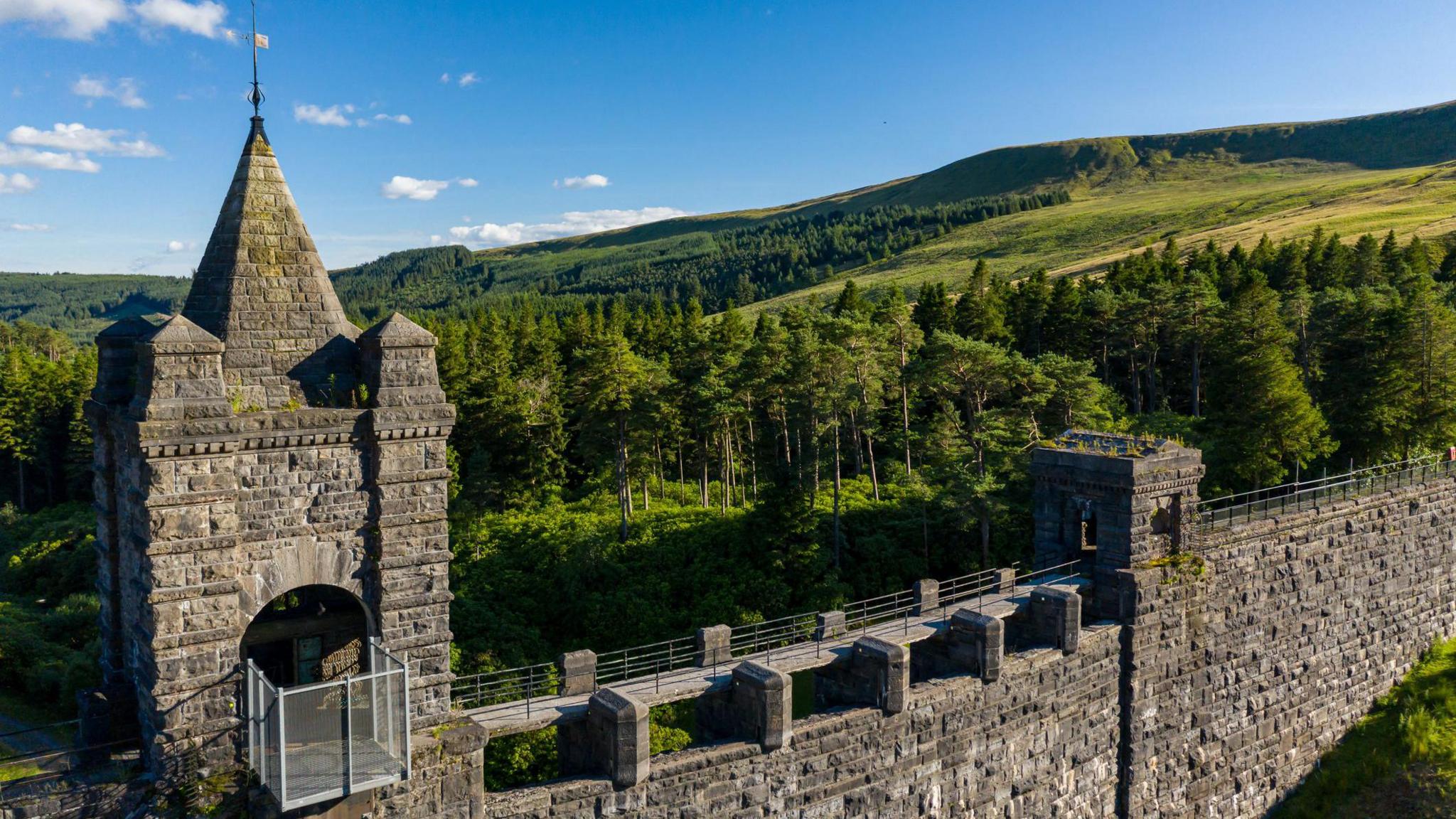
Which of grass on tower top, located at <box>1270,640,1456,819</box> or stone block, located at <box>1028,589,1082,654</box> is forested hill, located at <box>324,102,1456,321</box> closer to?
grass on tower top, located at <box>1270,640,1456,819</box>

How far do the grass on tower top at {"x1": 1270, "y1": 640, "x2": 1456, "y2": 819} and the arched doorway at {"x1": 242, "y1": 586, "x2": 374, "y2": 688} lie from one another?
72.4 ft

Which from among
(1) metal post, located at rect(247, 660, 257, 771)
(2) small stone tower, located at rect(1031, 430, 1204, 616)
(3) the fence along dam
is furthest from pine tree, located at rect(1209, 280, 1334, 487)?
(1) metal post, located at rect(247, 660, 257, 771)

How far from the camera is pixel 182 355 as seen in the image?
10.7 meters

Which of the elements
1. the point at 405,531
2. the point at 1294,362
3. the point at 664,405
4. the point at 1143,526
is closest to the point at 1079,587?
the point at 1143,526

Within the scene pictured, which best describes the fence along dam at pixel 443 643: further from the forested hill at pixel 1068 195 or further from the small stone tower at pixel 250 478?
the forested hill at pixel 1068 195

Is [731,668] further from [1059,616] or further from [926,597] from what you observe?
[1059,616]

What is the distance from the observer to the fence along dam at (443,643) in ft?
35.4

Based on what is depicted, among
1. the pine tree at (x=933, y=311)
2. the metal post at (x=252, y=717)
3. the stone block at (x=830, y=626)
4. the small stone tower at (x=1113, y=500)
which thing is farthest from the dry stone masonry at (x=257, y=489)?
the pine tree at (x=933, y=311)

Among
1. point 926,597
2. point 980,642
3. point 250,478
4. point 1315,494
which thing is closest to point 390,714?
point 250,478

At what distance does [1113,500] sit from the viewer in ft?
66.5

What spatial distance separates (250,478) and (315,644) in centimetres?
398

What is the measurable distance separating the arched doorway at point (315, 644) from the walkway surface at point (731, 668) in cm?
207

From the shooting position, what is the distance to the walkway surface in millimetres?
13727

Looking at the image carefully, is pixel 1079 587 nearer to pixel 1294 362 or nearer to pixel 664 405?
pixel 664 405
